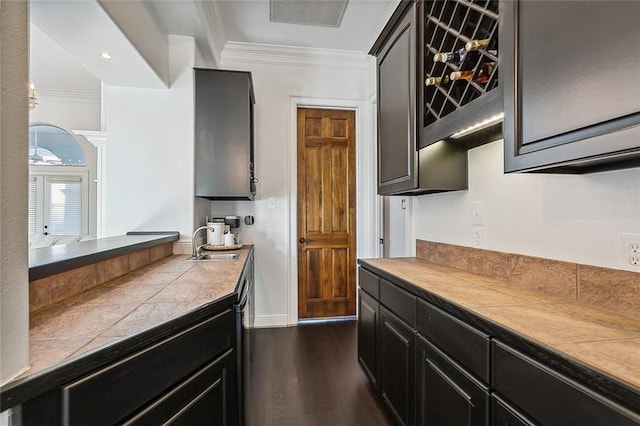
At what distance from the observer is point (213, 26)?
2805 mm

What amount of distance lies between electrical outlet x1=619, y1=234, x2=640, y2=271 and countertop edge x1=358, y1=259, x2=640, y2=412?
512 millimetres

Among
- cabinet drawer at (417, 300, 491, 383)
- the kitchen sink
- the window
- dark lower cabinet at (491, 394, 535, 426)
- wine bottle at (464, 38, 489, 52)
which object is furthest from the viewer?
the window

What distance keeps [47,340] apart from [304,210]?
276cm

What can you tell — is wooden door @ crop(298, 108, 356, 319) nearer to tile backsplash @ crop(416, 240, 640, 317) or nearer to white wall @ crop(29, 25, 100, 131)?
tile backsplash @ crop(416, 240, 640, 317)

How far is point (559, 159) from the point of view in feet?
3.00

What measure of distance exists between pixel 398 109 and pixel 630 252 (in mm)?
1346

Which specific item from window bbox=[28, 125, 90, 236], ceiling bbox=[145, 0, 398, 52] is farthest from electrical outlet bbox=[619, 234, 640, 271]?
window bbox=[28, 125, 90, 236]

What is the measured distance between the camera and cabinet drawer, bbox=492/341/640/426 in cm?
65

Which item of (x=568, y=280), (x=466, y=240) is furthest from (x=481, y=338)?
(x=466, y=240)

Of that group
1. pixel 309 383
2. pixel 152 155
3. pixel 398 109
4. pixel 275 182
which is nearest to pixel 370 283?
pixel 309 383

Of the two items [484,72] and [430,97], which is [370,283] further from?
[484,72]

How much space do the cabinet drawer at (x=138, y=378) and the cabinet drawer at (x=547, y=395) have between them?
97 cm

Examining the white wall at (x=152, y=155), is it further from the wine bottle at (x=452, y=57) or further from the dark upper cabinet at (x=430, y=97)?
the wine bottle at (x=452, y=57)

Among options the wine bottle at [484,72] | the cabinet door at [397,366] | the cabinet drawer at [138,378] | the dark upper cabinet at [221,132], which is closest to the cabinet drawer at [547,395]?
the cabinet door at [397,366]
